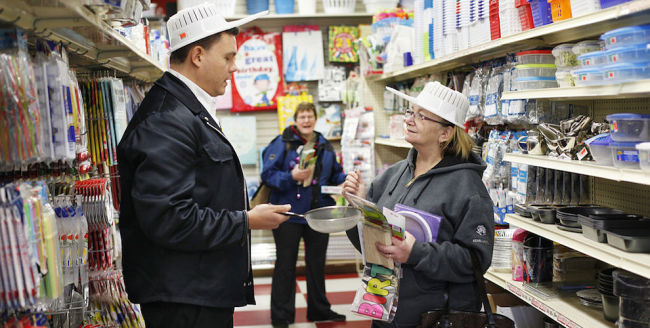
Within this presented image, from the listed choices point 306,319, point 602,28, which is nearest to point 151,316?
point 602,28

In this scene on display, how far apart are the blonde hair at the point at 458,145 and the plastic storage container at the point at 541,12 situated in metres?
0.69

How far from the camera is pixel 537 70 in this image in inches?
123

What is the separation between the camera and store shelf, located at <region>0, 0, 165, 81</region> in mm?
1767

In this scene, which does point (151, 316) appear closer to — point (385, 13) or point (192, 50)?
point (192, 50)

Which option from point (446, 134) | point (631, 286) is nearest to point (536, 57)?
point (446, 134)

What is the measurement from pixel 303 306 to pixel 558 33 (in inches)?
146

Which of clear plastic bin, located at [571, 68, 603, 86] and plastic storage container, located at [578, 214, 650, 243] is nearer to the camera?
clear plastic bin, located at [571, 68, 603, 86]

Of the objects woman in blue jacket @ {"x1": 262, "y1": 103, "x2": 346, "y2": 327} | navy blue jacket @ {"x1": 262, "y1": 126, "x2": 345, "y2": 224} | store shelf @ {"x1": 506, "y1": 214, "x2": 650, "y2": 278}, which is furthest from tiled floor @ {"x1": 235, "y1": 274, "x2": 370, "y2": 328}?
store shelf @ {"x1": 506, "y1": 214, "x2": 650, "y2": 278}

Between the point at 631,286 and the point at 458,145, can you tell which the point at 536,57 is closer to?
the point at 458,145

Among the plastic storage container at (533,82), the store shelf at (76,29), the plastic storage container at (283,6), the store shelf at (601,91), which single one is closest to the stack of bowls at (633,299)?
the store shelf at (601,91)

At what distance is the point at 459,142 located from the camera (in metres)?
2.69

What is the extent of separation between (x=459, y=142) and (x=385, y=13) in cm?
325

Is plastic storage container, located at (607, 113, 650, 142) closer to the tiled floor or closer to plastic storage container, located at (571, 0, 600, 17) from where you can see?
plastic storage container, located at (571, 0, 600, 17)

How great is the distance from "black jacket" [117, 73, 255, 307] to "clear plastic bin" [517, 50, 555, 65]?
168 centimetres
